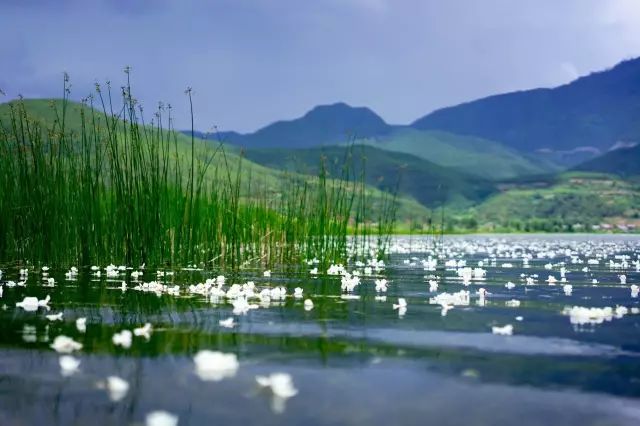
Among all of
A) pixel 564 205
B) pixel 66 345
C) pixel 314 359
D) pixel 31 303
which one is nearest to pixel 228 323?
pixel 66 345

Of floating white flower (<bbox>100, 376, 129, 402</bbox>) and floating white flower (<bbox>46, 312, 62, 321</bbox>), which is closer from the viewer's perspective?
floating white flower (<bbox>100, 376, 129, 402</bbox>)

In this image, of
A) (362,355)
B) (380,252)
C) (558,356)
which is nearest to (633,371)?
(558,356)

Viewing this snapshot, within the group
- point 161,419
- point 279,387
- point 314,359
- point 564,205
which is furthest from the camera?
point 564,205

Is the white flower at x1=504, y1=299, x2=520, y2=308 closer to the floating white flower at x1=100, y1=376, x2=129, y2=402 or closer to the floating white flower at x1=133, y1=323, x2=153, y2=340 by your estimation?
the floating white flower at x1=133, y1=323, x2=153, y2=340

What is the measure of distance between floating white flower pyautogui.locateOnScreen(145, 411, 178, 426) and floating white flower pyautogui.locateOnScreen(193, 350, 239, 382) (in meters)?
0.72

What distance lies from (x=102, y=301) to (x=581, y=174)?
618 ft

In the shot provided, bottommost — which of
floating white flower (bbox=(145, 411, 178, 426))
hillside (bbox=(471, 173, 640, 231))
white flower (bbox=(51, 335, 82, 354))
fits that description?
hillside (bbox=(471, 173, 640, 231))

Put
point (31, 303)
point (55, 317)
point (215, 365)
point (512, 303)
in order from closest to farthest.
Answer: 1. point (215, 365)
2. point (55, 317)
3. point (31, 303)
4. point (512, 303)

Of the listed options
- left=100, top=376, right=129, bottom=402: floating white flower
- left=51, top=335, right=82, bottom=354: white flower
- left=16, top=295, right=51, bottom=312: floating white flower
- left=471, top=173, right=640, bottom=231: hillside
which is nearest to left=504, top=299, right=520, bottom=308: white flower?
left=16, top=295, right=51, bottom=312: floating white flower

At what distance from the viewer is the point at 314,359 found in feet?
13.1

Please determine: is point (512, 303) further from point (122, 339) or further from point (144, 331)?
point (122, 339)

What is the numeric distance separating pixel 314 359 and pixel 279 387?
806mm

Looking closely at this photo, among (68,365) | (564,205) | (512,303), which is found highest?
(68,365)

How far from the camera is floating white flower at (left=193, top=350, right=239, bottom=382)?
11.8ft
